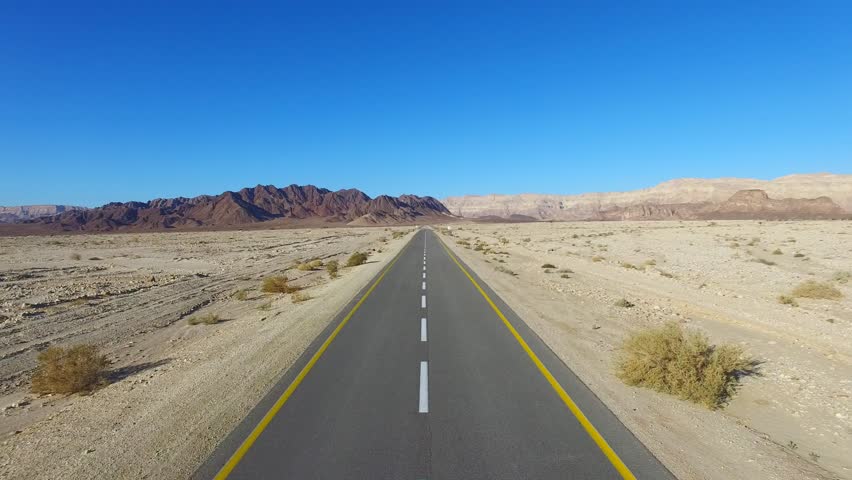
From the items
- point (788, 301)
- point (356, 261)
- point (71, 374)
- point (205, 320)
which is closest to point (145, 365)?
point (71, 374)

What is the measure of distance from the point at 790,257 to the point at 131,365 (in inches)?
1519

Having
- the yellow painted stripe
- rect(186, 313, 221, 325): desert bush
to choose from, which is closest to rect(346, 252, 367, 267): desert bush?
rect(186, 313, 221, 325): desert bush

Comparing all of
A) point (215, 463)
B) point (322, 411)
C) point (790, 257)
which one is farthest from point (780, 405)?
point (790, 257)

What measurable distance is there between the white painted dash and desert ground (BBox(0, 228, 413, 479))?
265 cm

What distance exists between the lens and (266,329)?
13055 millimetres

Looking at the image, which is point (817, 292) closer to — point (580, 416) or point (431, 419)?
point (580, 416)

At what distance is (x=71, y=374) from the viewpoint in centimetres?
909

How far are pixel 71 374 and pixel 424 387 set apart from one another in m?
7.34

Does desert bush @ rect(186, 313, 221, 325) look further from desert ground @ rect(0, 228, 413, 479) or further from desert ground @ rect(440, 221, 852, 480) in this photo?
desert ground @ rect(440, 221, 852, 480)

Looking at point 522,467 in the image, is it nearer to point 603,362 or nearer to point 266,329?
point 603,362

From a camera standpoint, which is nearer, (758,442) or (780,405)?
(758,442)

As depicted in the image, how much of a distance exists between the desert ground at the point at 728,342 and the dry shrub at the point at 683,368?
231 mm

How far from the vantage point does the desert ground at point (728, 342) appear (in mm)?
5652

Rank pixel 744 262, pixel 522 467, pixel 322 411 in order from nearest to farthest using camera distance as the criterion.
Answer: pixel 522 467
pixel 322 411
pixel 744 262
